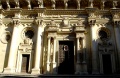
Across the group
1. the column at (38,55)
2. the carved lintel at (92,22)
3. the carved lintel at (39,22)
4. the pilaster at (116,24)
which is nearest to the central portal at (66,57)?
the column at (38,55)

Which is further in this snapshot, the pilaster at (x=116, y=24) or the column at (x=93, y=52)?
the pilaster at (x=116, y=24)

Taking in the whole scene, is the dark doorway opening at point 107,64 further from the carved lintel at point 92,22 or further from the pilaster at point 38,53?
the pilaster at point 38,53

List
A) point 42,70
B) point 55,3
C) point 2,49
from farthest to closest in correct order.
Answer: point 55,3, point 2,49, point 42,70

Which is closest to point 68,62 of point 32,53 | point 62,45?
point 62,45

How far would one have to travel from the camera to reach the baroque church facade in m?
16.5

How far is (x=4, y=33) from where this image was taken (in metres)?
18.1

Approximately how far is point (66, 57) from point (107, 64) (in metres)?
3.30

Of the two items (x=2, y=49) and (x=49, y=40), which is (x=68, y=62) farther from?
(x=2, y=49)

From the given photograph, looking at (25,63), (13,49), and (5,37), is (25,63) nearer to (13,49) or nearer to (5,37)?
(13,49)

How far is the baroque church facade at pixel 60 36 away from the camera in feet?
54.0

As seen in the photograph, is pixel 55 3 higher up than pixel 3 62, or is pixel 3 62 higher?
pixel 55 3

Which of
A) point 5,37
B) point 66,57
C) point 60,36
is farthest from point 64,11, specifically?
point 5,37

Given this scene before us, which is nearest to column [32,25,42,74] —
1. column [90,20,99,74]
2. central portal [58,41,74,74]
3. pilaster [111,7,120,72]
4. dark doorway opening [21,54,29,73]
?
dark doorway opening [21,54,29,73]

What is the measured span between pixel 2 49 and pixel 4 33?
1472 millimetres
